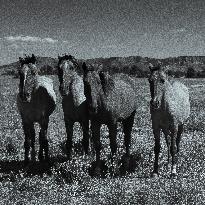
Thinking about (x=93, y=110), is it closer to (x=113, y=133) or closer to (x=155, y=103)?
(x=113, y=133)

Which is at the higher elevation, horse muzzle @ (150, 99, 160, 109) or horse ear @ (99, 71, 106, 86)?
horse ear @ (99, 71, 106, 86)

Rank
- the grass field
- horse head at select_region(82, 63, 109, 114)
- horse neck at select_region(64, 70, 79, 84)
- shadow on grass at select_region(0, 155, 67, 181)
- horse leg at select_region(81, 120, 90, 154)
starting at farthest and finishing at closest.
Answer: horse leg at select_region(81, 120, 90, 154) → shadow on grass at select_region(0, 155, 67, 181) → horse neck at select_region(64, 70, 79, 84) → horse head at select_region(82, 63, 109, 114) → the grass field

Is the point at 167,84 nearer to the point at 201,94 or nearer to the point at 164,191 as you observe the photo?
the point at 164,191

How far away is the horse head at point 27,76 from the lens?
31.8 ft

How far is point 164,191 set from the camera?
27.5 feet

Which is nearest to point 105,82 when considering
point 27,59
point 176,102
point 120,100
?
point 120,100

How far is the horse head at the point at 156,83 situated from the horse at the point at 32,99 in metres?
2.97

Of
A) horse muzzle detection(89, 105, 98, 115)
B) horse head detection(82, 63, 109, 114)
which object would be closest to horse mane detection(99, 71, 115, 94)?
horse head detection(82, 63, 109, 114)

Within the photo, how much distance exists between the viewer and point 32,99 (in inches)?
409

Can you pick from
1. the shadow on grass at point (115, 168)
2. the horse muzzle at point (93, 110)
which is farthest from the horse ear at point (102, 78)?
the shadow on grass at point (115, 168)

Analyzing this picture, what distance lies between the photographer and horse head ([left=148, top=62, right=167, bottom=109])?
9.15m

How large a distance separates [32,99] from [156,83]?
3.30 meters

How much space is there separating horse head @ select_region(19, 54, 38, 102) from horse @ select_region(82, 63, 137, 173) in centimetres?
154

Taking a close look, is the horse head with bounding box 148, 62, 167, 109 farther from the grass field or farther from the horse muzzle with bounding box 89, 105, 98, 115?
the grass field
